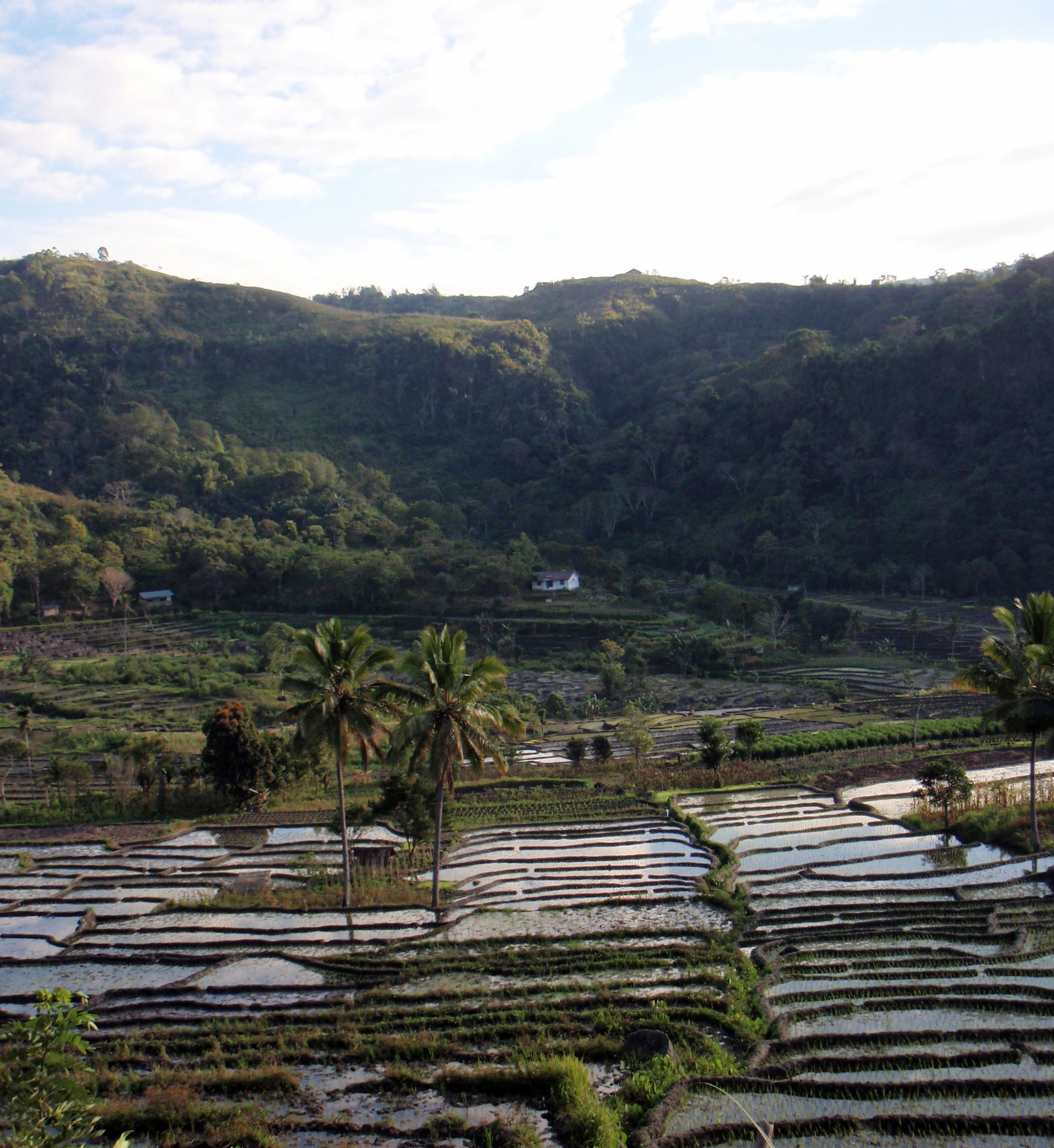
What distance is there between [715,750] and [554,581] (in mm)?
47977

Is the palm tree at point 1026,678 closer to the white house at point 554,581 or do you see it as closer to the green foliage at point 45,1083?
the green foliage at point 45,1083

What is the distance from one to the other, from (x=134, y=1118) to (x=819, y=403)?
101008 millimetres

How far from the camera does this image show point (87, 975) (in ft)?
53.6

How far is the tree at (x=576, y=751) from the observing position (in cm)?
3294

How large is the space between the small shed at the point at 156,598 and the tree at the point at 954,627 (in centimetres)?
6261

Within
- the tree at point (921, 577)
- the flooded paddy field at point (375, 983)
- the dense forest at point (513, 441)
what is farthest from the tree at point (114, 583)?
the tree at point (921, 577)

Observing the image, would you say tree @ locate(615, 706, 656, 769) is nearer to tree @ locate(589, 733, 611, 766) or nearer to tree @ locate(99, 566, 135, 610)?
tree @ locate(589, 733, 611, 766)

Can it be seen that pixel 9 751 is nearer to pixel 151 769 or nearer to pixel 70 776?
pixel 70 776

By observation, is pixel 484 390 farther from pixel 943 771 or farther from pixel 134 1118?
pixel 134 1118

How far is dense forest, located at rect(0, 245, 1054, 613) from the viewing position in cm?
7644

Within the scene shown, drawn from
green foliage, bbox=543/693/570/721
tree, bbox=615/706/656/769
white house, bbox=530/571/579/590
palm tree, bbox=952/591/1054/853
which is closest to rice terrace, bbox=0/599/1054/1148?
tree, bbox=615/706/656/769

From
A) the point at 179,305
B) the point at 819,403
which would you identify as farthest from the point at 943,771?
the point at 179,305

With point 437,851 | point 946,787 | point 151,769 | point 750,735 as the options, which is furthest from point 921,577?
point 437,851

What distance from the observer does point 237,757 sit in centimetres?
2855
